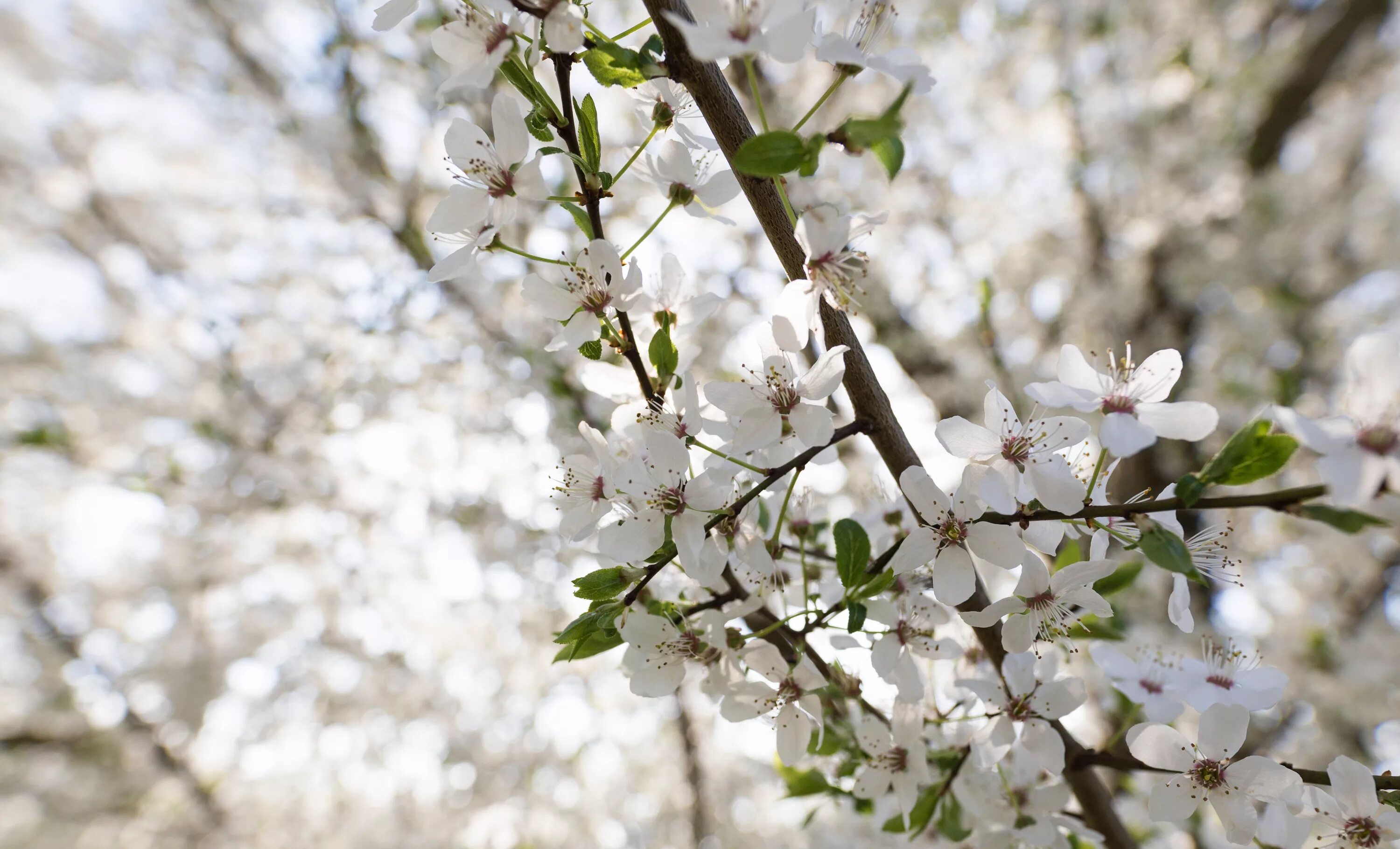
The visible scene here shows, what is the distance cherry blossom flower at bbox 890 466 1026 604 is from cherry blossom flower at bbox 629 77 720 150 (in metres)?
0.40

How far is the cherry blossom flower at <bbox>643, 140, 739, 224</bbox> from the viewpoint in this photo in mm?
689

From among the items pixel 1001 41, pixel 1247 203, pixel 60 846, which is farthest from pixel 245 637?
pixel 1247 203

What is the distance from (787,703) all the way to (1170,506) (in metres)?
0.42

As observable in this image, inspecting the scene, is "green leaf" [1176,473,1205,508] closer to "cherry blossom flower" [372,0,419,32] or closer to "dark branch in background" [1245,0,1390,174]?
"cherry blossom flower" [372,0,419,32]

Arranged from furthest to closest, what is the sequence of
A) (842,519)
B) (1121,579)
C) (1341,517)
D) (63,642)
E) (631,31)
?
1. (63,642)
2. (1121,579)
3. (842,519)
4. (631,31)
5. (1341,517)

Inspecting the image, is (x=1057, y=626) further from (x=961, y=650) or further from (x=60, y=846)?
(x=60, y=846)

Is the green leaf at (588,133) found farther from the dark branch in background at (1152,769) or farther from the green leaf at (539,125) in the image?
the dark branch in background at (1152,769)

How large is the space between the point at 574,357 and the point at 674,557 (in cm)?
135

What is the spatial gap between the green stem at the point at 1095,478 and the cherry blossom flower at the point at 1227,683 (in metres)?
0.26

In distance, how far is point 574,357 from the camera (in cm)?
192

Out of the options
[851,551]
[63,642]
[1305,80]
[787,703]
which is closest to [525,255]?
[851,551]

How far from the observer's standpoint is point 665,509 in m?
0.64

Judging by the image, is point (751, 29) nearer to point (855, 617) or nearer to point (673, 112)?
point (673, 112)

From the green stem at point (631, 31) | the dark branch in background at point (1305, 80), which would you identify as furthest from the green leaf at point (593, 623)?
the dark branch in background at point (1305, 80)
